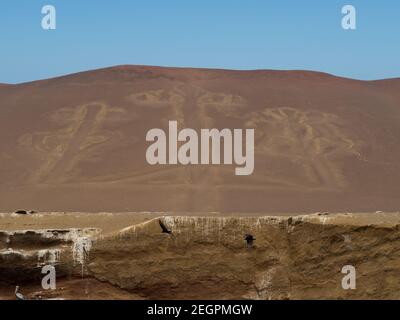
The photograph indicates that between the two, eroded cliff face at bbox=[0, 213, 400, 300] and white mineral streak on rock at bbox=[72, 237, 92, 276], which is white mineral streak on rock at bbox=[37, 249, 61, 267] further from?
white mineral streak on rock at bbox=[72, 237, 92, 276]

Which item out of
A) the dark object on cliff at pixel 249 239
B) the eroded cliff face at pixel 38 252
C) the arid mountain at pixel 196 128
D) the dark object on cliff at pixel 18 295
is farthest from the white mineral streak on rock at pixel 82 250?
the arid mountain at pixel 196 128

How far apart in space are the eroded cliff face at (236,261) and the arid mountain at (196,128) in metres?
20.7

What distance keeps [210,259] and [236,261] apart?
320 millimetres

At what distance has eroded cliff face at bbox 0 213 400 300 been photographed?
9.31 m

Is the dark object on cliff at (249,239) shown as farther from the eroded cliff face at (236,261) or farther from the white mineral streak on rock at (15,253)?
the white mineral streak on rock at (15,253)

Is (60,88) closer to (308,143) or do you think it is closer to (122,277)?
(308,143)

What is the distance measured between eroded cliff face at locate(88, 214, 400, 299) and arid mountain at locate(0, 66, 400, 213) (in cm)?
2074

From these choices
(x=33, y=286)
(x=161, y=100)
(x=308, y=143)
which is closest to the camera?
(x=33, y=286)

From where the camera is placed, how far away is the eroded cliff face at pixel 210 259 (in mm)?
9312

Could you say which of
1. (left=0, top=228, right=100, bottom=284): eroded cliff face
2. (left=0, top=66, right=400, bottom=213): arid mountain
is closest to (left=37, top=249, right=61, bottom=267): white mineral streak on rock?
(left=0, top=228, right=100, bottom=284): eroded cliff face

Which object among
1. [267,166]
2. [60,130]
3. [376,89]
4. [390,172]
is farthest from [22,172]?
[376,89]

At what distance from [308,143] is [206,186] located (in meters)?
8.53

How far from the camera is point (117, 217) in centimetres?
1045

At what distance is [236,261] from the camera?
948cm
